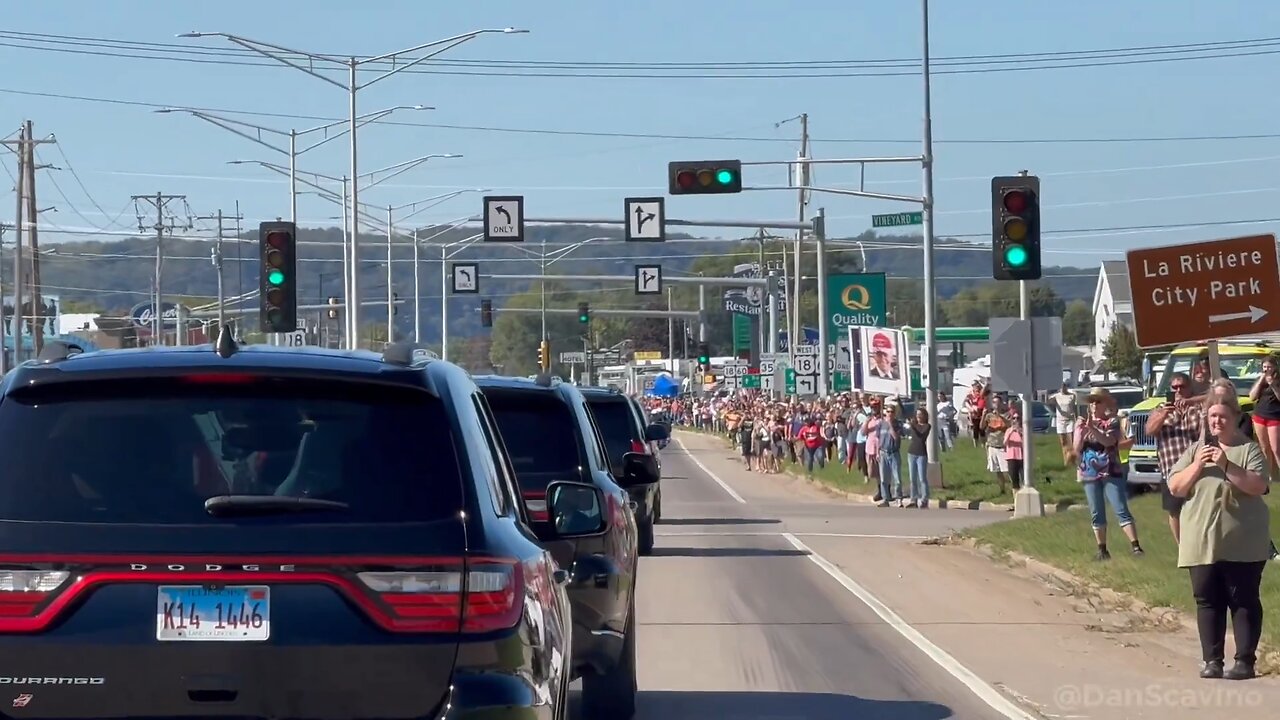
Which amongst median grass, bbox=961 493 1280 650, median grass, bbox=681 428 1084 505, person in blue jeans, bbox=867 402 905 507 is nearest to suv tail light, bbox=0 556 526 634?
median grass, bbox=961 493 1280 650

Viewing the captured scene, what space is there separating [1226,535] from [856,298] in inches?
1243

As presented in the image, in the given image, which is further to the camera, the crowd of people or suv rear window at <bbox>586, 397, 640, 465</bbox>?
suv rear window at <bbox>586, 397, 640, 465</bbox>

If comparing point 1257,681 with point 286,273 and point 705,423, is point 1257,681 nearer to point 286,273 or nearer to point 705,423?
point 286,273

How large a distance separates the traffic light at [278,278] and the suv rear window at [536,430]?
15521mm

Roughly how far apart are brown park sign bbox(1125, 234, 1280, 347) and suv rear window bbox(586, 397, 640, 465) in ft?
26.0

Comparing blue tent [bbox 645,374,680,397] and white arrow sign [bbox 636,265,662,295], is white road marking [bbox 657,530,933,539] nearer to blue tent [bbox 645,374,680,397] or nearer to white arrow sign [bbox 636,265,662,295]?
white arrow sign [bbox 636,265,662,295]

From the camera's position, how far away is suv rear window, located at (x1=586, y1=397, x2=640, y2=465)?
20359 mm

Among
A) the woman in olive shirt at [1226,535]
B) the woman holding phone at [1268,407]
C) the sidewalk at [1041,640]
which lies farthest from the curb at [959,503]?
the woman in olive shirt at [1226,535]

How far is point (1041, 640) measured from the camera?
13.1m

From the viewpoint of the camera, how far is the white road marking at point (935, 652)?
9.99m

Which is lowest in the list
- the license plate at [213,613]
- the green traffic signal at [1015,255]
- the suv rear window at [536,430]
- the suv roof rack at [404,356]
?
the license plate at [213,613]

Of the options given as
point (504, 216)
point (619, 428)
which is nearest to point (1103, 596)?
point (619, 428)

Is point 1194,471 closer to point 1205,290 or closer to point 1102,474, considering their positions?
point 1205,290

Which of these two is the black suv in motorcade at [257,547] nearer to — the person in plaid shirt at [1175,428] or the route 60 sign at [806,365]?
the person in plaid shirt at [1175,428]
